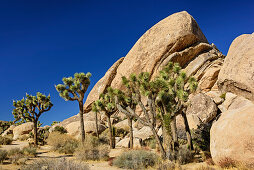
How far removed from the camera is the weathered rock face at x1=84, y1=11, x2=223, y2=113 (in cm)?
2584

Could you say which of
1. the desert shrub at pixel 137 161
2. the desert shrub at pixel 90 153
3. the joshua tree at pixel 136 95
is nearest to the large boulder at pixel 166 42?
the joshua tree at pixel 136 95

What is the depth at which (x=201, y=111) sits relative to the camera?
16609 mm

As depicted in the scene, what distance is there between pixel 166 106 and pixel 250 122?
4.30 m

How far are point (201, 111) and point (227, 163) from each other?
35.3 feet

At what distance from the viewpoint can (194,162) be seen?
8.97 meters

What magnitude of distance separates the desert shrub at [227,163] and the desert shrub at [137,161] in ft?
9.49

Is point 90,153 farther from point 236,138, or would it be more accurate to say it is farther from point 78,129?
point 78,129

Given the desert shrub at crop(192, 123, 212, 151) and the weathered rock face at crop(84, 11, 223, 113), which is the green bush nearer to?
the desert shrub at crop(192, 123, 212, 151)

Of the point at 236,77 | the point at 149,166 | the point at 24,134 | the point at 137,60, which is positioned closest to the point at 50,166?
the point at 149,166

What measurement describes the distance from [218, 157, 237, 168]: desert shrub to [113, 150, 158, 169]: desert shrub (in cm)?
289

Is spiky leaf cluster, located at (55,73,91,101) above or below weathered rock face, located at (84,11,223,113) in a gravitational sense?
below

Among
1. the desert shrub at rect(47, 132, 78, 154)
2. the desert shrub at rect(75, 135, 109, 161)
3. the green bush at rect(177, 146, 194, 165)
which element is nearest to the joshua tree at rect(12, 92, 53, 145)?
the desert shrub at rect(47, 132, 78, 154)

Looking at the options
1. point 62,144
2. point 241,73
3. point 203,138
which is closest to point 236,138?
point 241,73

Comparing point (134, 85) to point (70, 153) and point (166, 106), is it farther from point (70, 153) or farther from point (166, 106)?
point (70, 153)
